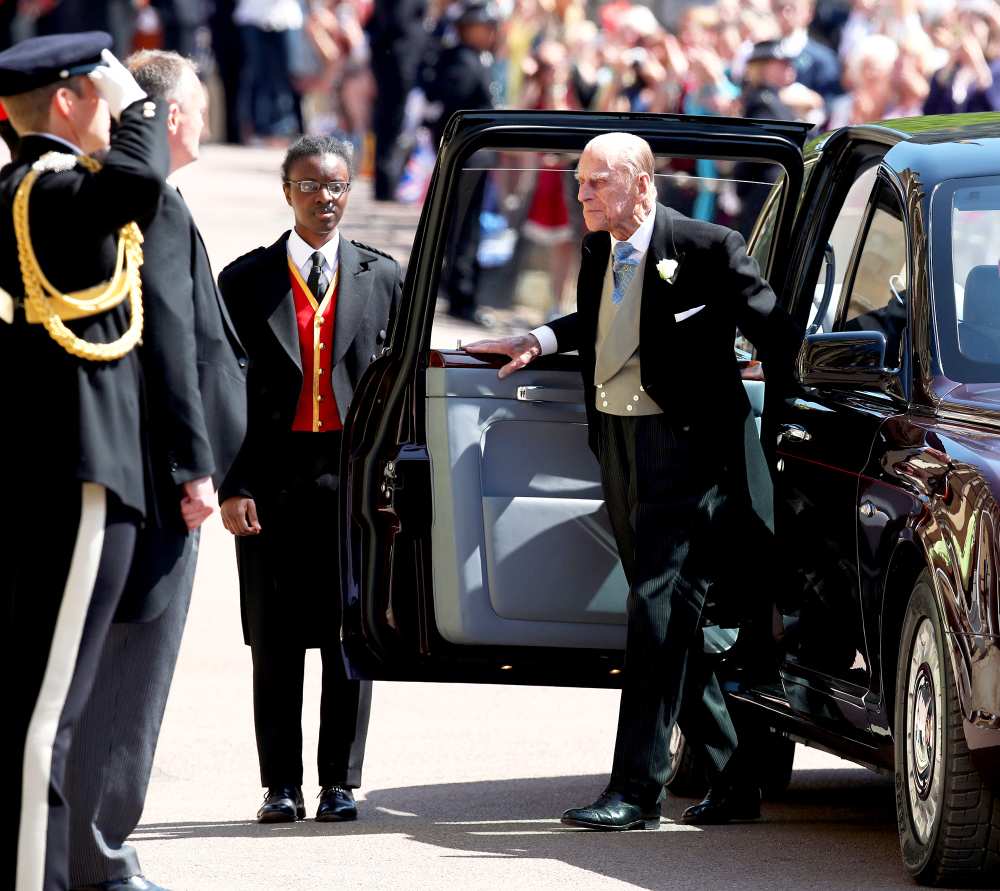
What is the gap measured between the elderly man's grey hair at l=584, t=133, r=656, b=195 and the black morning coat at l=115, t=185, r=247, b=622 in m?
1.51

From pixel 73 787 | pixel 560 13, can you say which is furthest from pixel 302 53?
pixel 73 787

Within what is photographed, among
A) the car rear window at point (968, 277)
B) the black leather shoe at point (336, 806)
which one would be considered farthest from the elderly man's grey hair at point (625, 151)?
the black leather shoe at point (336, 806)

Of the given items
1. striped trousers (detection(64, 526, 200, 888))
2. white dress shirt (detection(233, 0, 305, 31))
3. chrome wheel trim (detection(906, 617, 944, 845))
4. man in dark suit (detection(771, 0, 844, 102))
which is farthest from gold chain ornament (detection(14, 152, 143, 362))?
white dress shirt (detection(233, 0, 305, 31))

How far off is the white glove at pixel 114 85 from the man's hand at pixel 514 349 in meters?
1.87

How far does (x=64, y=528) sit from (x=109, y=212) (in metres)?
0.64

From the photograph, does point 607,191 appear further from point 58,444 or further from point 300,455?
point 58,444

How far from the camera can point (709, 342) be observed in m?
6.72

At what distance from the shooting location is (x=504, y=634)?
22.3 ft

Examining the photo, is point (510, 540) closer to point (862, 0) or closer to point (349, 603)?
point (349, 603)

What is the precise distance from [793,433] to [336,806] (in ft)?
5.78

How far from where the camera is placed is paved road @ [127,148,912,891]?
627 centimetres

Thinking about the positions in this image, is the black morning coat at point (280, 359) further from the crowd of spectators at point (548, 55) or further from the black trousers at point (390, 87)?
the black trousers at point (390, 87)

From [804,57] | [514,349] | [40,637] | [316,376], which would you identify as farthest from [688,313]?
[804,57]

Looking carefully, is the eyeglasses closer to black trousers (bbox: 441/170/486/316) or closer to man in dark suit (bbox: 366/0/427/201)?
black trousers (bbox: 441/170/486/316)
